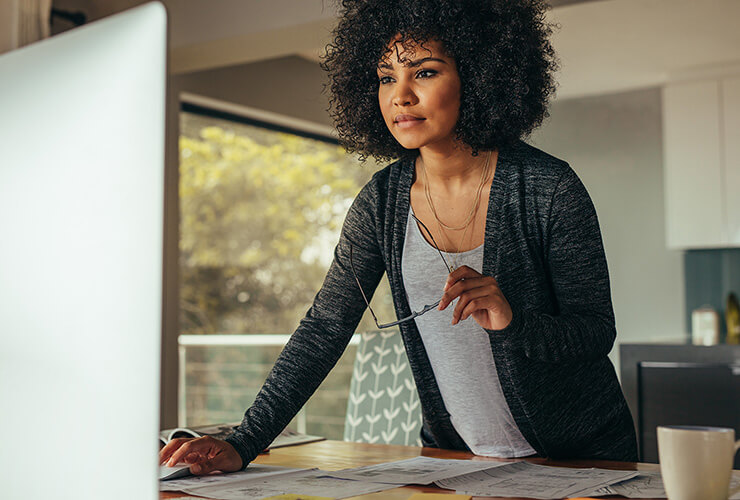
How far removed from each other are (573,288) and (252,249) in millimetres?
5257

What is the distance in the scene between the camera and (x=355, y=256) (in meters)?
1.52

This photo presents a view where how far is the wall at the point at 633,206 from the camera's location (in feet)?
16.7

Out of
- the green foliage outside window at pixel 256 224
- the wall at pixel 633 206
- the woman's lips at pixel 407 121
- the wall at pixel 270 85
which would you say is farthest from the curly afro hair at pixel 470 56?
the green foliage outside window at pixel 256 224

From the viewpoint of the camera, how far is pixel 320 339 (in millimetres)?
1431

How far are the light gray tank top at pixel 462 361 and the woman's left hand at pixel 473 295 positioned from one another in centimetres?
30

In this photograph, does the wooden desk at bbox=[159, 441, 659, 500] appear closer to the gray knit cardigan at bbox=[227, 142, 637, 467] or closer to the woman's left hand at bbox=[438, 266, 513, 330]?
the gray knit cardigan at bbox=[227, 142, 637, 467]

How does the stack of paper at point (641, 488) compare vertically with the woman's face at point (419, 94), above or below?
below

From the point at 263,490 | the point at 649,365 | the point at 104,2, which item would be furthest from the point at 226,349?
the point at 263,490

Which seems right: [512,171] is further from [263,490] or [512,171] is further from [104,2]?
[104,2]

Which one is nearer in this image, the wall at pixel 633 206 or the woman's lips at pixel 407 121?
the woman's lips at pixel 407 121

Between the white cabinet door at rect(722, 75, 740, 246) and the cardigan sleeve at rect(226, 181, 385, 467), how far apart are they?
11.8 feet

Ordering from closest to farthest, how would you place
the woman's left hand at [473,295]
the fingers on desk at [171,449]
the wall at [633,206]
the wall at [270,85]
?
the woman's left hand at [473,295] → the fingers on desk at [171,449] → the wall at [270,85] → the wall at [633,206]

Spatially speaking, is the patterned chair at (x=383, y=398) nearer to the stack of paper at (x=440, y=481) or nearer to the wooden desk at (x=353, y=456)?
the wooden desk at (x=353, y=456)

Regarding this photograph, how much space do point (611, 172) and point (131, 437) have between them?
16.9ft
